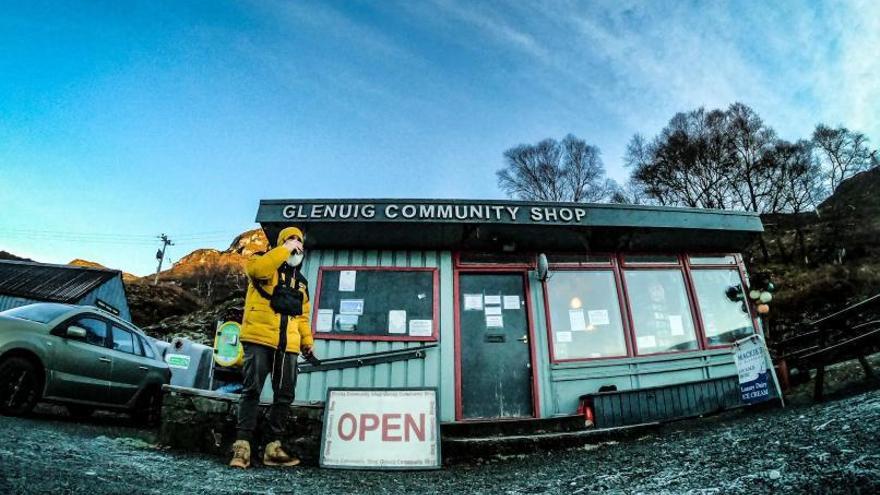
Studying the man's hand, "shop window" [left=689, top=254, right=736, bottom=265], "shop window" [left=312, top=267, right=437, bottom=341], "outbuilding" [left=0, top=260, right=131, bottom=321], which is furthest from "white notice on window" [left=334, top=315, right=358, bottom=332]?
"outbuilding" [left=0, top=260, right=131, bottom=321]

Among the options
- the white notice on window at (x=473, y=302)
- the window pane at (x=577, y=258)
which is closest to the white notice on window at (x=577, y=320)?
the window pane at (x=577, y=258)

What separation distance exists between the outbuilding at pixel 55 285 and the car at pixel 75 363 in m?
11.8

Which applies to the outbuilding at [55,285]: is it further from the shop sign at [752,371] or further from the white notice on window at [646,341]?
the shop sign at [752,371]

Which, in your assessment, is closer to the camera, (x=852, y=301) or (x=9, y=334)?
(x=9, y=334)

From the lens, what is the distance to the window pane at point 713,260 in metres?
7.73

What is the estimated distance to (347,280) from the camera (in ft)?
22.7

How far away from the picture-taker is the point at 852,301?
1931 cm

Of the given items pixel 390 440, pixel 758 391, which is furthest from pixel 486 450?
pixel 758 391

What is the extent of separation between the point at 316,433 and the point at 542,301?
4.06 meters

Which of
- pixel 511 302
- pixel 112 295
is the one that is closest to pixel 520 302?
pixel 511 302

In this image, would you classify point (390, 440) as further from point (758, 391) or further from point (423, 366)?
point (758, 391)

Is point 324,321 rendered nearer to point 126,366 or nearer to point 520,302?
point 520,302

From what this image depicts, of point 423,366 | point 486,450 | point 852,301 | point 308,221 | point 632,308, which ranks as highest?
point 852,301

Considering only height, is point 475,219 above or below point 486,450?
above
